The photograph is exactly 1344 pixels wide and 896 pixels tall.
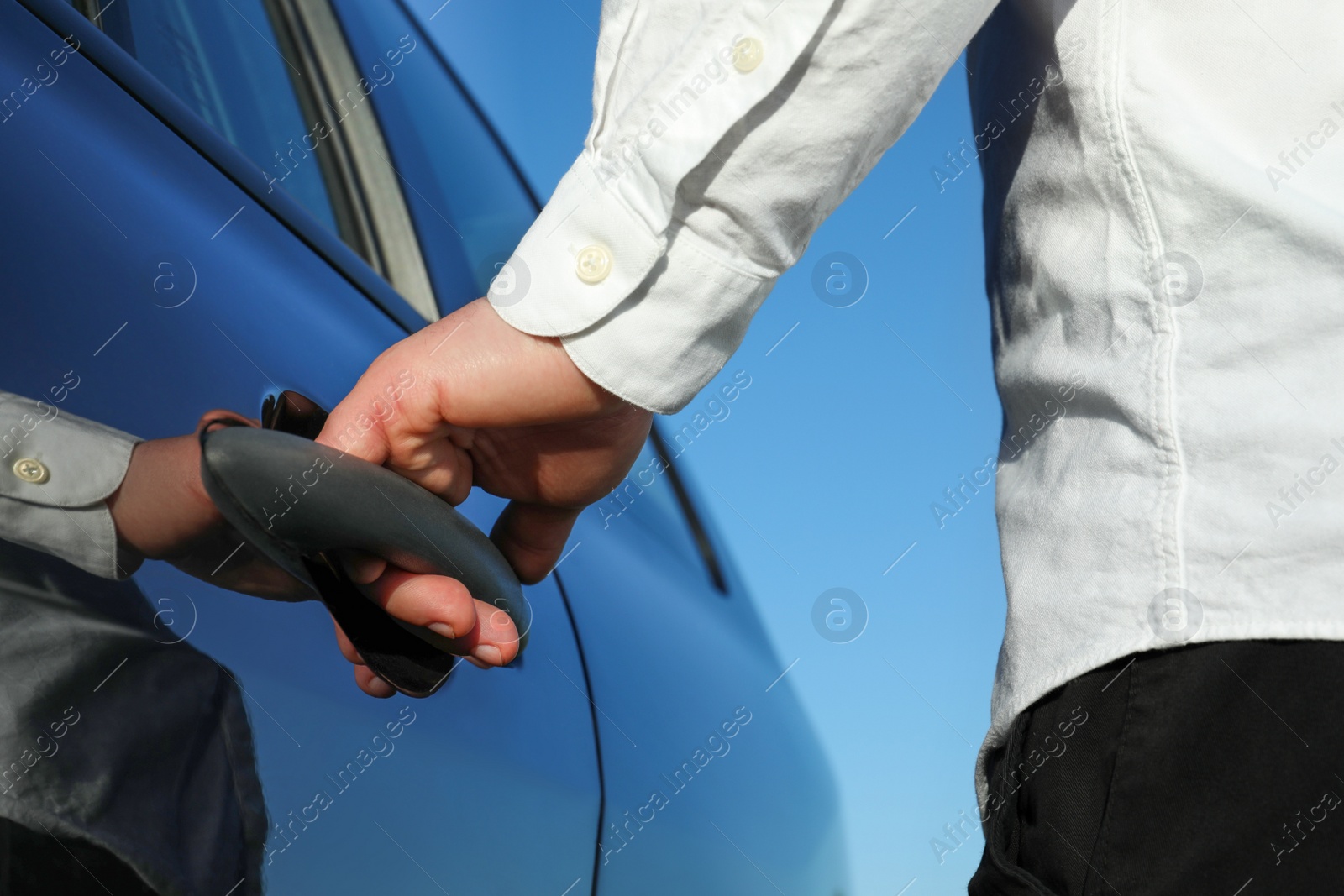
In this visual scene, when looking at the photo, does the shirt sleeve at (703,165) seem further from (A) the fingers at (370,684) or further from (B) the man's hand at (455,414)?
(A) the fingers at (370,684)

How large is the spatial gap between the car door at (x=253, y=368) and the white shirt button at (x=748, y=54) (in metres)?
0.28

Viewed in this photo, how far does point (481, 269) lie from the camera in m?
1.20

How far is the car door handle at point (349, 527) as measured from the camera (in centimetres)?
38

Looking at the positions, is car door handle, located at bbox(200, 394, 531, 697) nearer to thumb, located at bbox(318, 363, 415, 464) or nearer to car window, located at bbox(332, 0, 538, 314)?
thumb, located at bbox(318, 363, 415, 464)

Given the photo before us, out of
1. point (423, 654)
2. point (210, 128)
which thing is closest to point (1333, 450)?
point (423, 654)

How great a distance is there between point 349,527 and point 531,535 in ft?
0.64

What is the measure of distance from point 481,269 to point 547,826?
0.77 m

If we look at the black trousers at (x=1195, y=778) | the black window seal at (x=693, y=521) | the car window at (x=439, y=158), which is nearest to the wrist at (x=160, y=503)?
the black trousers at (x=1195, y=778)

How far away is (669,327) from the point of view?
41cm

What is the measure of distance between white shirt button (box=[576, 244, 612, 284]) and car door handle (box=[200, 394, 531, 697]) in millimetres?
139

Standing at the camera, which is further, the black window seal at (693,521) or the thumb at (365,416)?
the black window seal at (693,521)

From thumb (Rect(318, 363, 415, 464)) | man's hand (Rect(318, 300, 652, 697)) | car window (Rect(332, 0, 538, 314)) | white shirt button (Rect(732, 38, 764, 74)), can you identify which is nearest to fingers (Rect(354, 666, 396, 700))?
man's hand (Rect(318, 300, 652, 697))

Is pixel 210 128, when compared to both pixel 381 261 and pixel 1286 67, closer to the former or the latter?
pixel 381 261

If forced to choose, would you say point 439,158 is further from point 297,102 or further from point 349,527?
point 349,527
